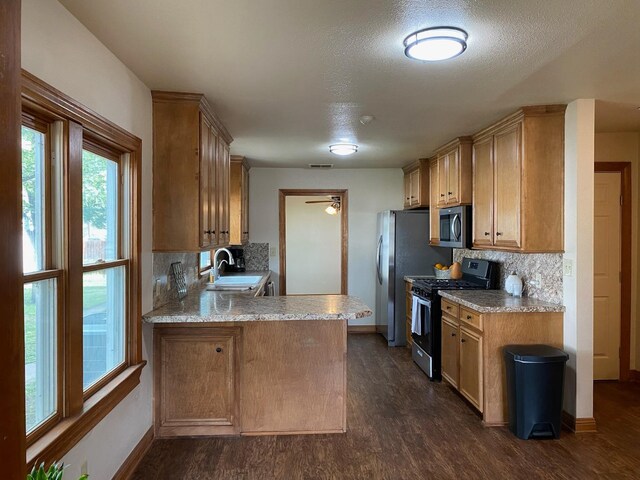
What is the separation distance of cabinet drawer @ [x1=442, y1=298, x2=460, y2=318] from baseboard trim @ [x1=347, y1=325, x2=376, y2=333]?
223 cm

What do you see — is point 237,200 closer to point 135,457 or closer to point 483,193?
point 483,193

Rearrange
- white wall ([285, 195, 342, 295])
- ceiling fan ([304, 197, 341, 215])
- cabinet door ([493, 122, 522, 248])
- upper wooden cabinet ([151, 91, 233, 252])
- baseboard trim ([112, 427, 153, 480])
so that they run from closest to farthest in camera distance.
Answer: baseboard trim ([112, 427, 153, 480]) → upper wooden cabinet ([151, 91, 233, 252]) → cabinet door ([493, 122, 522, 248]) → ceiling fan ([304, 197, 341, 215]) → white wall ([285, 195, 342, 295])

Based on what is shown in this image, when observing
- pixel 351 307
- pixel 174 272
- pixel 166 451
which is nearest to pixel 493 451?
pixel 351 307

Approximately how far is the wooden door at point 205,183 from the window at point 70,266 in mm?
541

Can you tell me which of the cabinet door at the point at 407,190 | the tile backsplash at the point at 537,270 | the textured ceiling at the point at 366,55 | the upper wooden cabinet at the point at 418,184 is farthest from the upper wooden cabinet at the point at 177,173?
the cabinet door at the point at 407,190

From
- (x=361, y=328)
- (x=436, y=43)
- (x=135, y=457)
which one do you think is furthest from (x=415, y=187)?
(x=135, y=457)

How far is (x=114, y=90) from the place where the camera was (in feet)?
7.19

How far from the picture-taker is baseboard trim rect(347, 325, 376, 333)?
5.89 meters

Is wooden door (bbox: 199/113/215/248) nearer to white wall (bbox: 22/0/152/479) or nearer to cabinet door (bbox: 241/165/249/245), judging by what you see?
white wall (bbox: 22/0/152/479)

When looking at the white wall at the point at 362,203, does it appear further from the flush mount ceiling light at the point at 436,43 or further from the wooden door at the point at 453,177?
the flush mount ceiling light at the point at 436,43

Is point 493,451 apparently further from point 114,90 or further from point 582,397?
point 114,90

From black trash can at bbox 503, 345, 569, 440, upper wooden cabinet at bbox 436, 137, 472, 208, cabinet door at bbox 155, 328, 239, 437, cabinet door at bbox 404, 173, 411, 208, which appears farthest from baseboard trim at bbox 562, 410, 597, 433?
cabinet door at bbox 404, 173, 411, 208

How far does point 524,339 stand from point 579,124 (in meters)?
1.56

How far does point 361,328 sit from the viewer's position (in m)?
5.90
